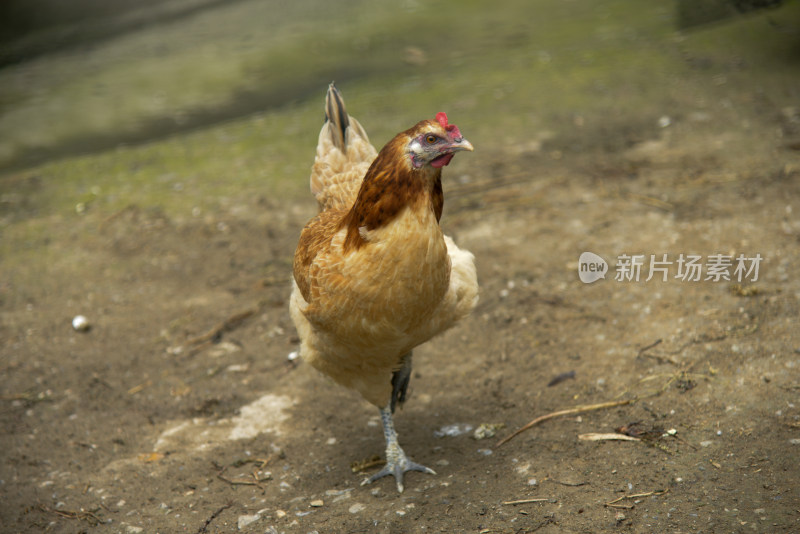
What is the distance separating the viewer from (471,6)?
10086mm

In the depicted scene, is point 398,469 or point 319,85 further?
point 319,85

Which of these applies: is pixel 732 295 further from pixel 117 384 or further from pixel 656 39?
pixel 656 39

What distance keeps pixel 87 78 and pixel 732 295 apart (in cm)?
854

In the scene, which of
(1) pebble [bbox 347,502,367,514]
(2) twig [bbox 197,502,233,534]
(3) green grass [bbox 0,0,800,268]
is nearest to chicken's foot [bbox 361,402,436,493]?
→ (1) pebble [bbox 347,502,367,514]

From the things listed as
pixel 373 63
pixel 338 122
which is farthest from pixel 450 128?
pixel 373 63

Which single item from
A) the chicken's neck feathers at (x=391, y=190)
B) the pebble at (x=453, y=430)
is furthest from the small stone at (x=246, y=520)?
the chicken's neck feathers at (x=391, y=190)

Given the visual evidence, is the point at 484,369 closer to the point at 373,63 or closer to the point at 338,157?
the point at 338,157

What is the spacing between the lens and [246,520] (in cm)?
327

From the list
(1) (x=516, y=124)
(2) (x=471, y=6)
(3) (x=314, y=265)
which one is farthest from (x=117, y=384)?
(2) (x=471, y=6)

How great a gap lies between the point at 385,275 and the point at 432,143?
0.55 m

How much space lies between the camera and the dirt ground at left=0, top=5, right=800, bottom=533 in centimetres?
312

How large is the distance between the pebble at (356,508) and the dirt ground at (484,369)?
2 centimetres

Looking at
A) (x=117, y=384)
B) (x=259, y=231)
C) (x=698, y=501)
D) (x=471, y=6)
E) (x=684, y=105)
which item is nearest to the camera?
(x=698, y=501)

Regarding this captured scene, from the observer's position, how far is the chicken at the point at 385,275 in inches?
107
